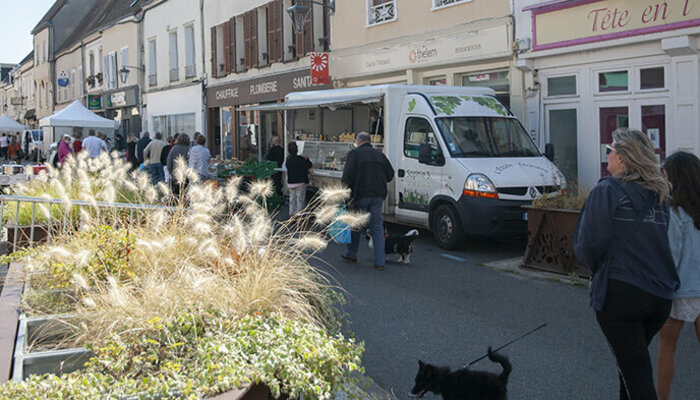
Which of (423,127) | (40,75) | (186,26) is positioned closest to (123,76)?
(186,26)

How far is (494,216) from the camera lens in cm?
1018

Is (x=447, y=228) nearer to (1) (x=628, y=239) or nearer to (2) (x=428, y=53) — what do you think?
(1) (x=628, y=239)

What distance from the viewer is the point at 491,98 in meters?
12.2

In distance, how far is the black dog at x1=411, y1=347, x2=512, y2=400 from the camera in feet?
13.5

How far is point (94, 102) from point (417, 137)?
1260 inches

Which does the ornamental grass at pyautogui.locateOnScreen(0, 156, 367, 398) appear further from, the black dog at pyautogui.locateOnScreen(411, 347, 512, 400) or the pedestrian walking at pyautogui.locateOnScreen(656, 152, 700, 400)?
the pedestrian walking at pyautogui.locateOnScreen(656, 152, 700, 400)

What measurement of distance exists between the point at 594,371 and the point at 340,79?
1622 centimetres

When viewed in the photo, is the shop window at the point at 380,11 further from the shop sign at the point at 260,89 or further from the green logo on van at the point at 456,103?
the green logo on van at the point at 456,103

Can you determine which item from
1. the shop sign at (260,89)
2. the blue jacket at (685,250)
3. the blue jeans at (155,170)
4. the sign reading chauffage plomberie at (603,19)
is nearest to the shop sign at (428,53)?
the sign reading chauffage plomberie at (603,19)

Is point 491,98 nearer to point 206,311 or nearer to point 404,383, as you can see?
point 404,383

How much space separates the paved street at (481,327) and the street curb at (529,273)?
52 mm

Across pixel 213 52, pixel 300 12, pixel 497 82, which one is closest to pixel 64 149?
pixel 300 12

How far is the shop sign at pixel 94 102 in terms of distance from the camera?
3898 cm

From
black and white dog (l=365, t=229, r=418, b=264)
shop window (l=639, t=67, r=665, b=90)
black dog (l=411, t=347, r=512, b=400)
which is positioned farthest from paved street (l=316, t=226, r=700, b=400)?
shop window (l=639, t=67, r=665, b=90)
